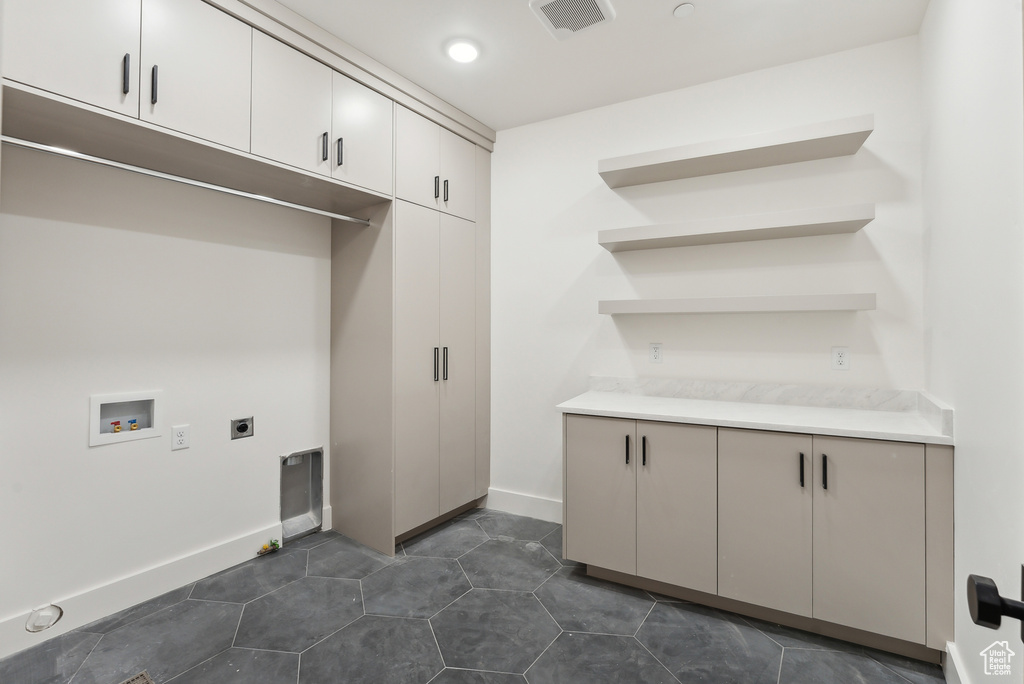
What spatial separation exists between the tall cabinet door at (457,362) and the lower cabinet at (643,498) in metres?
0.91

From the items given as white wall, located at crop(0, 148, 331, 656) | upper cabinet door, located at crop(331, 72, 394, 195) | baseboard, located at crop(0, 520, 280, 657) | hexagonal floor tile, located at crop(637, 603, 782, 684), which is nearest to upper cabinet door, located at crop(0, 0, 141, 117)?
white wall, located at crop(0, 148, 331, 656)

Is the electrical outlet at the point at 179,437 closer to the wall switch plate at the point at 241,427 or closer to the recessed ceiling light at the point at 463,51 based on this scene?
the wall switch plate at the point at 241,427

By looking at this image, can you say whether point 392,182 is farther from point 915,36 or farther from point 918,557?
point 918,557

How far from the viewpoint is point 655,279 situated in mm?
2941

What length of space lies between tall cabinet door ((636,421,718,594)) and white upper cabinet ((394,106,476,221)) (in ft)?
5.90

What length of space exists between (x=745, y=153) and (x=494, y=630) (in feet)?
8.17

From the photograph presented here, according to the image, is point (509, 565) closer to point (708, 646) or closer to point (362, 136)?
point (708, 646)

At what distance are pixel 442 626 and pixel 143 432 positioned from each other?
5.27 feet

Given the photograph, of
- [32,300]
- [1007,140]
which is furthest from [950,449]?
[32,300]

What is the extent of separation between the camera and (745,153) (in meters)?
2.47

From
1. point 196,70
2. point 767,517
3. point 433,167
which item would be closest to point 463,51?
point 433,167

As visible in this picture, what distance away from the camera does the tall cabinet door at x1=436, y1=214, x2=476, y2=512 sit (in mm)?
3117

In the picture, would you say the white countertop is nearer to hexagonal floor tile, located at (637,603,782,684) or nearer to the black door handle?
hexagonal floor tile, located at (637,603,782,684)

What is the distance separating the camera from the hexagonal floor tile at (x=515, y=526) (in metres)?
3.05
